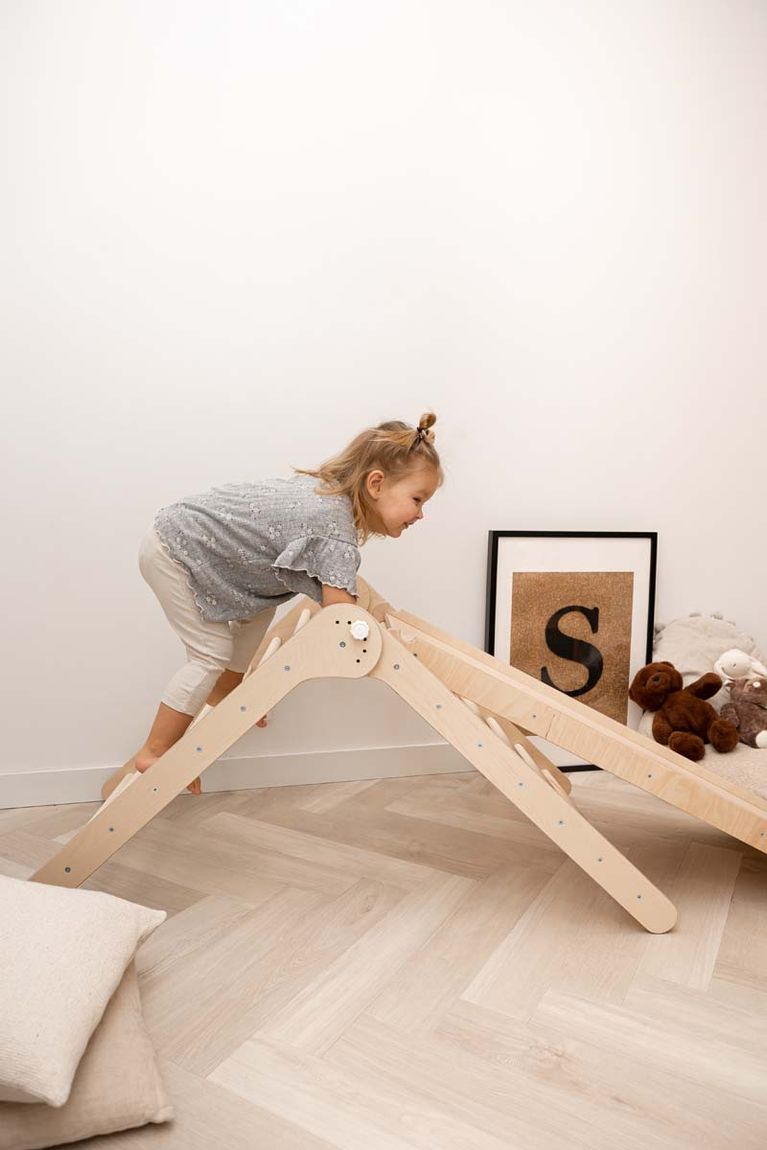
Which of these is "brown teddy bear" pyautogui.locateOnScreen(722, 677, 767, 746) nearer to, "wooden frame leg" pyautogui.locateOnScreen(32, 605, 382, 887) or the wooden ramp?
the wooden ramp

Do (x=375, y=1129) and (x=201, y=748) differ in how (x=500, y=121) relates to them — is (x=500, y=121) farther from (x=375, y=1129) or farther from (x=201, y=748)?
(x=375, y=1129)

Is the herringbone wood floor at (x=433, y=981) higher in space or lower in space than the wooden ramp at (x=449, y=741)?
lower

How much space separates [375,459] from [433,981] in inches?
37.3

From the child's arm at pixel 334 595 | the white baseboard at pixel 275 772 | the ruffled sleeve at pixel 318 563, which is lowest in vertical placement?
the white baseboard at pixel 275 772

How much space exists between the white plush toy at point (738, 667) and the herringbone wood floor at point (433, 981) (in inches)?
15.2

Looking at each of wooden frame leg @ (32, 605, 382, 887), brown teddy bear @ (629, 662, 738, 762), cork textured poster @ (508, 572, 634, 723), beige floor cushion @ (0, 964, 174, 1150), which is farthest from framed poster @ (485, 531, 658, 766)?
beige floor cushion @ (0, 964, 174, 1150)

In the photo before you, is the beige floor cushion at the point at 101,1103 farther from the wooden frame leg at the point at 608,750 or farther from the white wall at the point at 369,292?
the white wall at the point at 369,292

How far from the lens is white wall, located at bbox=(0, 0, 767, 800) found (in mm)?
1929

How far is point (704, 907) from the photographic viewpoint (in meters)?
1.54

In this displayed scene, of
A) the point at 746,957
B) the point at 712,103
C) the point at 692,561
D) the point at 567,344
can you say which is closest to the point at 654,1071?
the point at 746,957

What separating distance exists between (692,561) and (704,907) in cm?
114

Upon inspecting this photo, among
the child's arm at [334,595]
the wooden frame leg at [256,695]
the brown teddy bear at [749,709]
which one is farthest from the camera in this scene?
the brown teddy bear at [749,709]

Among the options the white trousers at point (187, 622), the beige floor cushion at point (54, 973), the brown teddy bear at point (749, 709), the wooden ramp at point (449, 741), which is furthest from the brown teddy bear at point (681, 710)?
the beige floor cushion at point (54, 973)

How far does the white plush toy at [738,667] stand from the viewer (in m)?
2.12
